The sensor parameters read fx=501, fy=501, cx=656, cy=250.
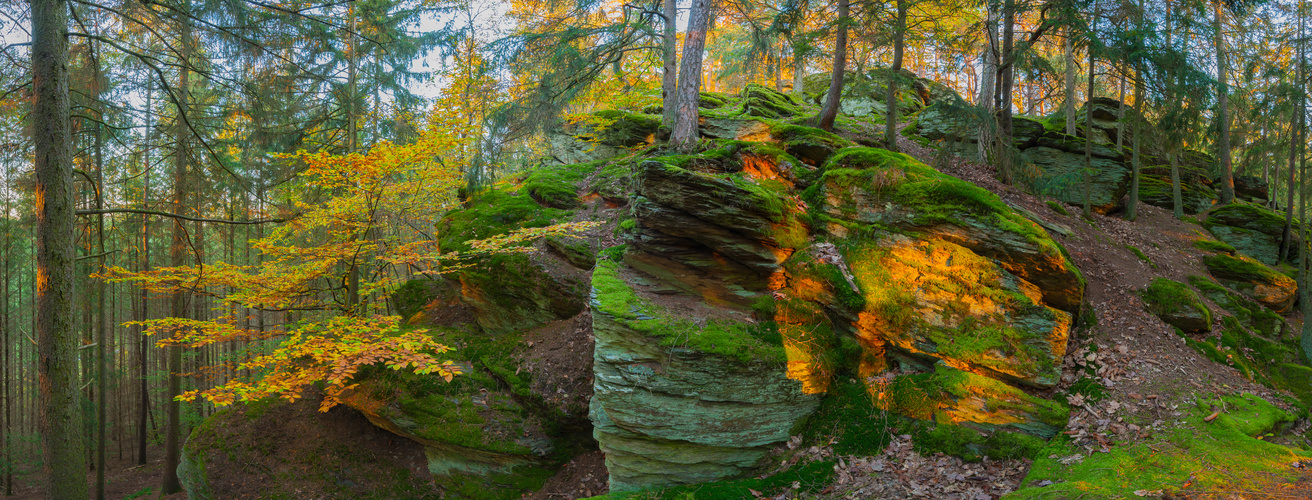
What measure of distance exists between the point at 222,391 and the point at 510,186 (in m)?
6.05

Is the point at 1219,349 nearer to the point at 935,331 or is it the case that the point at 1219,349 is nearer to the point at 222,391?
the point at 935,331

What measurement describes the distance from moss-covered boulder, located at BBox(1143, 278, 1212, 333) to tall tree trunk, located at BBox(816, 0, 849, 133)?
5537 mm

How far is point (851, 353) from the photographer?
6293 millimetres

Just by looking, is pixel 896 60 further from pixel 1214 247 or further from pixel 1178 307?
pixel 1214 247

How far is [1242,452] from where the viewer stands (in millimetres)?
4250

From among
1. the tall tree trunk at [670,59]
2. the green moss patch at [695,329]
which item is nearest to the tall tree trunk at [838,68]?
the tall tree trunk at [670,59]

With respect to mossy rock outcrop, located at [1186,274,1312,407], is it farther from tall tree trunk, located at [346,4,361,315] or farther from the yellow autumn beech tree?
tall tree trunk, located at [346,4,361,315]

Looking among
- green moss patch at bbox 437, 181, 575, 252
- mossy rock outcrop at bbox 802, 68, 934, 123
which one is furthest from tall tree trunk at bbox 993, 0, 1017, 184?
green moss patch at bbox 437, 181, 575, 252

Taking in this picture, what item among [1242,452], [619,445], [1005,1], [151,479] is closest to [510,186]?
[619,445]

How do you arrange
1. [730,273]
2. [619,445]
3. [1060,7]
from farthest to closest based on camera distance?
[1060,7] < [730,273] < [619,445]

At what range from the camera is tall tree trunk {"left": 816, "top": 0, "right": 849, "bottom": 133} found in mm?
8931

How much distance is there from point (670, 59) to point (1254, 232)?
11948 millimetres

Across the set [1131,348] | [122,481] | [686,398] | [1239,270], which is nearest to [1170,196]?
[1239,270]

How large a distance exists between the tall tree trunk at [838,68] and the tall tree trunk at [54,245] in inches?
370
